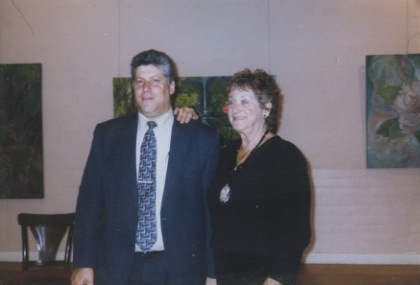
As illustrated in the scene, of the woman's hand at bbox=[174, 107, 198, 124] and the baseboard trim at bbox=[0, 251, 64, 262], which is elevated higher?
the woman's hand at bbox=[174, 107, 198, 124]

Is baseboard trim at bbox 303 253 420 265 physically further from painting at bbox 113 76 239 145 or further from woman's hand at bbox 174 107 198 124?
woman's hand at bbox 174 107 198 124

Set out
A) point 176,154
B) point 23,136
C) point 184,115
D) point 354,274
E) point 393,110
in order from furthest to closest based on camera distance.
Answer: point 23,136, point 393,110, point 354,274, point 184,115, point 176,154

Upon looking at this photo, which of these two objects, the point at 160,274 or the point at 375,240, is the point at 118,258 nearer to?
the point at 160,274

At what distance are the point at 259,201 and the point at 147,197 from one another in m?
→ 0.49

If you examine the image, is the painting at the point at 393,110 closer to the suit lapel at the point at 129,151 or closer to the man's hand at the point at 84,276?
the suit lapel at the point at 129,151

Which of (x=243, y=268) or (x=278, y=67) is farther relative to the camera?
(x=278, y=67)

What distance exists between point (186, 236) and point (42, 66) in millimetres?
3834

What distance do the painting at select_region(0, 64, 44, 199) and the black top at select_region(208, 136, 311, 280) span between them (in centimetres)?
376

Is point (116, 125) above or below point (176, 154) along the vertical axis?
above

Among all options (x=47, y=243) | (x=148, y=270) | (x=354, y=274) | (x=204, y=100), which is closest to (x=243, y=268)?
(x=148, y=270)

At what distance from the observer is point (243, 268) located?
1840 millimetres

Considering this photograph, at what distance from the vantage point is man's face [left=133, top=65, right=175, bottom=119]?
2023 mm

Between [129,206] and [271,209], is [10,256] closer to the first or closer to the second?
[129,206]

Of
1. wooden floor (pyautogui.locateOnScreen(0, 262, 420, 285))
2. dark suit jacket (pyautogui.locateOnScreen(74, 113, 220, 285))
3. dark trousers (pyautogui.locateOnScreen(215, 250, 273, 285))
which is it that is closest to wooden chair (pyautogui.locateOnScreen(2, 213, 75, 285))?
wooden floor (pyautogui.locateOnScreen(0, 262, 420, 285))
